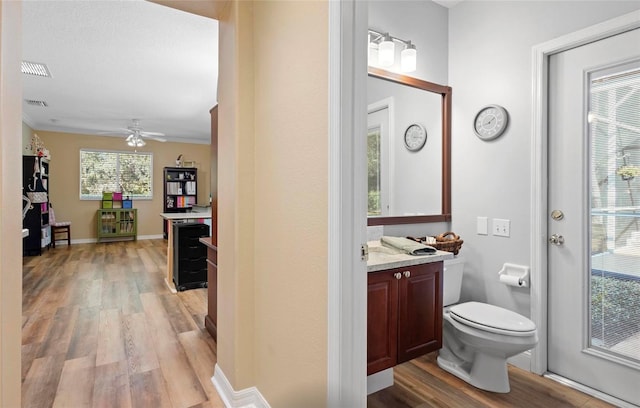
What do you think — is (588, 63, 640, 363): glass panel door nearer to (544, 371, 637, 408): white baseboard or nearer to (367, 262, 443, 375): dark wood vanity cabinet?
(544, 371, 637, 408): white baseboard

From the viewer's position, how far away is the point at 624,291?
73.7 inches

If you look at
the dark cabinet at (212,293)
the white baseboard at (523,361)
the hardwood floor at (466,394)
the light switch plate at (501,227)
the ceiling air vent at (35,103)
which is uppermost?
the ceiling air vent at (35,103)

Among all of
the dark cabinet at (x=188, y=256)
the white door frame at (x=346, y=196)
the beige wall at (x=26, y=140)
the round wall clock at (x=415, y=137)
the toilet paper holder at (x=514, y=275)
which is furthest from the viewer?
the beige wall at (x=26, y=140)

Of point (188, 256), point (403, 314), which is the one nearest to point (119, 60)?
point (188, 256)

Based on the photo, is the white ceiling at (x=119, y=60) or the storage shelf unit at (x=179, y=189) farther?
the storage shelf unit at (x=179, y=189)

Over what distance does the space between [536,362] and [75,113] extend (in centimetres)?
732

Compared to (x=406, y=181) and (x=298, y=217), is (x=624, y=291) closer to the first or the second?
(x=406, y=181)

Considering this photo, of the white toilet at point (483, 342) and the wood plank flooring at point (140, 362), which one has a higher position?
the white toilet at point (483, 342)

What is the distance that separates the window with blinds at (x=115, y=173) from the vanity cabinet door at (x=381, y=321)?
7995 millimetres

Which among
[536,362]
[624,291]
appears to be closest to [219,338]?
[536,362]

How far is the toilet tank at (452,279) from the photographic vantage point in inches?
93.6

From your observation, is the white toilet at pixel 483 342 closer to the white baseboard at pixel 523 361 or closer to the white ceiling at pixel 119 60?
the white baseboard at pixel 523 361

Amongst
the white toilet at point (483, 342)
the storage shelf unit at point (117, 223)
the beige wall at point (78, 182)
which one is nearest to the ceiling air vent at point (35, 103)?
the beige wall at point (78, 182)

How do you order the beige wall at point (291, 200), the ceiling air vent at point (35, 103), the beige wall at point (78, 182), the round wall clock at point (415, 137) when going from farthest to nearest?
the beige wall at point (78, 182) < the ceiling air vent at point (35, 103) < the round wall clock at point (415, 137) < the beige wall at point (291, 200)
